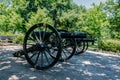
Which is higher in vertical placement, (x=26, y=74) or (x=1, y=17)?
(x=1, y=17)

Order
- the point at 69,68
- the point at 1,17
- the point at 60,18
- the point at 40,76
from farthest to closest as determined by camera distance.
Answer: the point at 1,17, the point at 60,18, the point at 69,68, the point at 40,76

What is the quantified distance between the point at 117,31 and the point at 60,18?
39.1 ft

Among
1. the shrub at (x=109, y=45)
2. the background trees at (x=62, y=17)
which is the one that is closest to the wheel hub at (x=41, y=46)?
the shrub at (x=109, y=45)

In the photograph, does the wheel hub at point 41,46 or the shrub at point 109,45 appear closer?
the wheel hub at point 41,46

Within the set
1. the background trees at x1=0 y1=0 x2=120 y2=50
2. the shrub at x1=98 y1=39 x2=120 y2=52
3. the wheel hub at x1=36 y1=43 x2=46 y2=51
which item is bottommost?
the shrub at x1=98 y1=39 x2=120 y2=52

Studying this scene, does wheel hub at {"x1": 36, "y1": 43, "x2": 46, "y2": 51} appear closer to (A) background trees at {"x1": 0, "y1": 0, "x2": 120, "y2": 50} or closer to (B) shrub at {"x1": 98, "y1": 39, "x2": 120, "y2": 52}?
(B) shrub at {"x1": 98, "y1": 39, "x2": 120, "y2": 52}

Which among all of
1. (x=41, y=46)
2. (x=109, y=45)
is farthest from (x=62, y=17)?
(x=41, y=46)

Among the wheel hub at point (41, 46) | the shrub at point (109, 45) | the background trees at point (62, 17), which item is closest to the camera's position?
the wheel hub at point (41, 46)

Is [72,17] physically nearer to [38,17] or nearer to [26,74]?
[38,17]

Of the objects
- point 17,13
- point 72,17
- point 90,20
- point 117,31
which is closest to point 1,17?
point 17,13

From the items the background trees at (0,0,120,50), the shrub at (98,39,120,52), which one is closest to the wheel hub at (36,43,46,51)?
the shrub at (98,39,120,52)

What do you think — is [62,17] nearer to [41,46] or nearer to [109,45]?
[109,45]

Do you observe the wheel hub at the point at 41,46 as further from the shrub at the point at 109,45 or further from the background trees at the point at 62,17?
the background trees at the point at 62,17

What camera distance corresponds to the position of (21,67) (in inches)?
306
